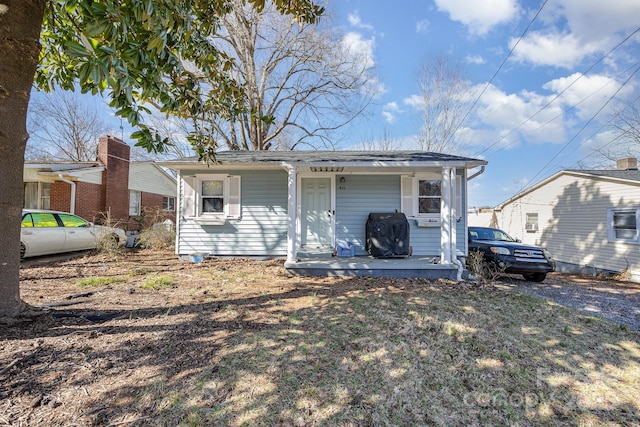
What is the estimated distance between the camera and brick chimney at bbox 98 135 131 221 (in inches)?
510

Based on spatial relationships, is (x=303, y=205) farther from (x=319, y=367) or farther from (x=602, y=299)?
(x=602, y=299)

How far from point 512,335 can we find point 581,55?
14058mm

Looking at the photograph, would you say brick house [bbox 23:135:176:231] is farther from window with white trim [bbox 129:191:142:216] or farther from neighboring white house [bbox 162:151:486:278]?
neighboring white house [bbox 162:151:486:278]

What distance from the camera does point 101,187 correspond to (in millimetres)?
12891

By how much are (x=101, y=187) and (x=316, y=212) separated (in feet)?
35.7

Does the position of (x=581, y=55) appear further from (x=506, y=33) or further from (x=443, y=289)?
(x=443, y=289)

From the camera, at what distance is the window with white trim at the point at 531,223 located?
44.6 feet

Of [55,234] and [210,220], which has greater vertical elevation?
[210,220]

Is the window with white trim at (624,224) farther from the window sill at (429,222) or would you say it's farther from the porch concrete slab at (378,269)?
the porch concrete slab at (378,269)

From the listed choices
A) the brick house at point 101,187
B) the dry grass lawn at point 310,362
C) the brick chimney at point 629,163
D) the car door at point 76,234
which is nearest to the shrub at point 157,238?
the brick house at point 101,187

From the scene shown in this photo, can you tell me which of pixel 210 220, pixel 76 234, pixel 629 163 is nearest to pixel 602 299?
pixel 210 220

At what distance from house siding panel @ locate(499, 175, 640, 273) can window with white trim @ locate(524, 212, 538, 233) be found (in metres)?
0.18

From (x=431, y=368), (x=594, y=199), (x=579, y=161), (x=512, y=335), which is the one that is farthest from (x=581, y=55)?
(x=431, y=368)

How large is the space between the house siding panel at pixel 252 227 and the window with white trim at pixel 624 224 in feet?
36.8
